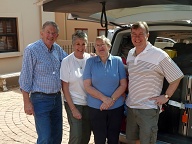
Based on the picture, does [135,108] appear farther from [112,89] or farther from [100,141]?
[100,141]

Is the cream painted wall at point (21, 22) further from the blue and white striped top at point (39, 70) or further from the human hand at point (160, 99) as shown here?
the human hand at point (160, 99)

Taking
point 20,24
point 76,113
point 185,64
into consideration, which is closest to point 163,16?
point 185,64

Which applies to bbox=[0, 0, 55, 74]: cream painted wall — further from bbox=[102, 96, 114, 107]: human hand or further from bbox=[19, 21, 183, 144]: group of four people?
bbox=[102, 96, 114, 107]: human hand

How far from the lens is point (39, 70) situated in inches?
111

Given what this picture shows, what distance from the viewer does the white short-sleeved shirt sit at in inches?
111

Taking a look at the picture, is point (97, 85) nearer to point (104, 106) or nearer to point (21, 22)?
point (104, 106)

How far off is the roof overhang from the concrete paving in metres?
2.05

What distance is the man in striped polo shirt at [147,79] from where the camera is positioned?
7.63 feet

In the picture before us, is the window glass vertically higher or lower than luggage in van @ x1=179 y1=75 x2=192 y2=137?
higher

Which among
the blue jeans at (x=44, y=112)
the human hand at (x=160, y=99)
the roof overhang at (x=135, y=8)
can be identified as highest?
the roof overhang at (x=135, y=8)

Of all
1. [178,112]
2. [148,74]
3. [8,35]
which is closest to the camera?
[148,74]

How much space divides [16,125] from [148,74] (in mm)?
3299

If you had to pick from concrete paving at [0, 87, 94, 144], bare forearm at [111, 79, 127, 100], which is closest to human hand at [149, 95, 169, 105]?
bare forearm at [111, 79, 127, 100]

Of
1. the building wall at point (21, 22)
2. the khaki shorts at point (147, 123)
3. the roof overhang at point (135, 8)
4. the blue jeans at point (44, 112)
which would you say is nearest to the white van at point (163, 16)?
the roof overhang at point (135, 8)
